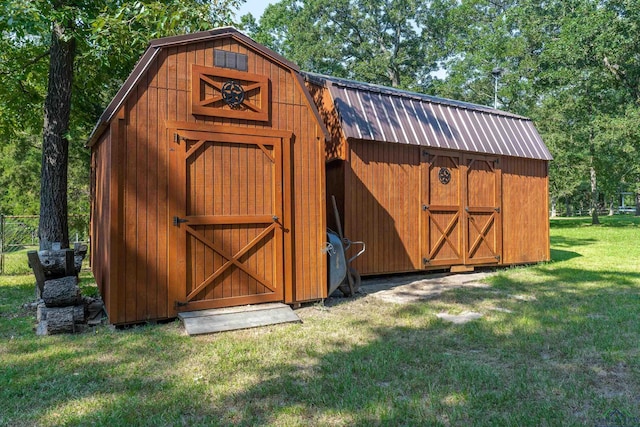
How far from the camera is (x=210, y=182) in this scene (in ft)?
18.3

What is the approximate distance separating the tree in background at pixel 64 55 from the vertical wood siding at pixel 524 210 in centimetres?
752

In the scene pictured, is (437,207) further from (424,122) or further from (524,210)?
(524,210)

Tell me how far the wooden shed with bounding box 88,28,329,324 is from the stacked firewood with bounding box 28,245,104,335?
14.7 inches

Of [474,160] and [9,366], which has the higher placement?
[474,160]

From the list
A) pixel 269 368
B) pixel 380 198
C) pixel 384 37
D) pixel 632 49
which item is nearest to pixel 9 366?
pixel 269 368

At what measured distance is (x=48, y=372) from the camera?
3.78 metres

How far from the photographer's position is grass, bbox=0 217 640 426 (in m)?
2.99

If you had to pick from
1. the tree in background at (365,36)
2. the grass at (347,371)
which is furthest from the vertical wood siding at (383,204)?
the tree in background at (365,36)

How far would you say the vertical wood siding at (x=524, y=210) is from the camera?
33.1 ft

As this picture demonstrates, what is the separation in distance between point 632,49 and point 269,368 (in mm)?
21724

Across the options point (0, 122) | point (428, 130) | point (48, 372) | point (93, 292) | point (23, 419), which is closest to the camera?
point (23, 419)

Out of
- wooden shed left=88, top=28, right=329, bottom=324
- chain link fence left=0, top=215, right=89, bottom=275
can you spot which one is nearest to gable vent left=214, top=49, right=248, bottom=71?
wooden shed left=88, top=28, right=329, bottom=324

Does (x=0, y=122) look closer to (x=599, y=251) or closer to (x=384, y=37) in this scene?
(x=599, y=251)

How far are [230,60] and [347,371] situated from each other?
4.33m
